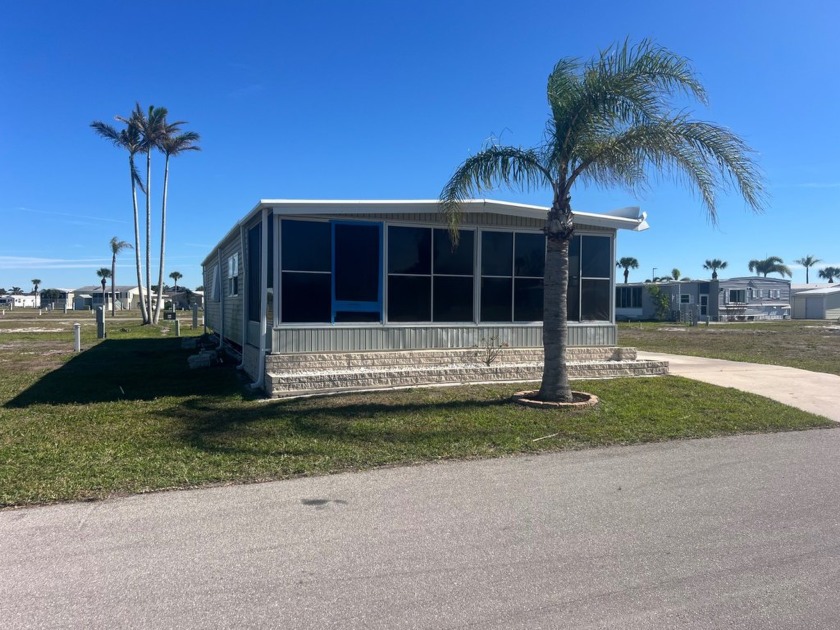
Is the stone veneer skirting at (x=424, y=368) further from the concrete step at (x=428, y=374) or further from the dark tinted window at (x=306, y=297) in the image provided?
the dark tinted window at (x=306, y=297)

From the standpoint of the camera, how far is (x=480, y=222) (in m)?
11.9

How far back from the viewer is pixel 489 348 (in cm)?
1196

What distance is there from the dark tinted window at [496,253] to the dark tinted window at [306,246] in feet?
10.3

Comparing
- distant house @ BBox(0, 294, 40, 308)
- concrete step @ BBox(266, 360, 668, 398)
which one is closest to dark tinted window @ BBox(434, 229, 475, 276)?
concrete step @ BBox(266, 360, 668, 398)

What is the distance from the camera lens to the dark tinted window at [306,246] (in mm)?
10492

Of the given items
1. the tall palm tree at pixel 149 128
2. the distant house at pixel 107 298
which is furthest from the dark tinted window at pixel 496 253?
the distant house at pixel 107 298

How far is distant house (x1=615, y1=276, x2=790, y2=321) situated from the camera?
43.2m

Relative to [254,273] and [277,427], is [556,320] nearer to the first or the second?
[277,427]

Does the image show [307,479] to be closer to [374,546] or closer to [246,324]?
[374,546]

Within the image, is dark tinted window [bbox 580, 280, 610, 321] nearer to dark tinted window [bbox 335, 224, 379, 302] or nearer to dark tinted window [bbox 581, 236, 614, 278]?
dark tinted window [bbox 581, 236, 614, 278]

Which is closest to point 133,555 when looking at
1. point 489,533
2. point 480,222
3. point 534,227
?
point 489,533

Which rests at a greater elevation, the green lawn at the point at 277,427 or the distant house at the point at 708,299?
the distant house at the point at 708,299

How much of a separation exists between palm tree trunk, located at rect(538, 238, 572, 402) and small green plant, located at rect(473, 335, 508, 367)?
2.87 m

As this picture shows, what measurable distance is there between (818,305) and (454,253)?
53.3 m
